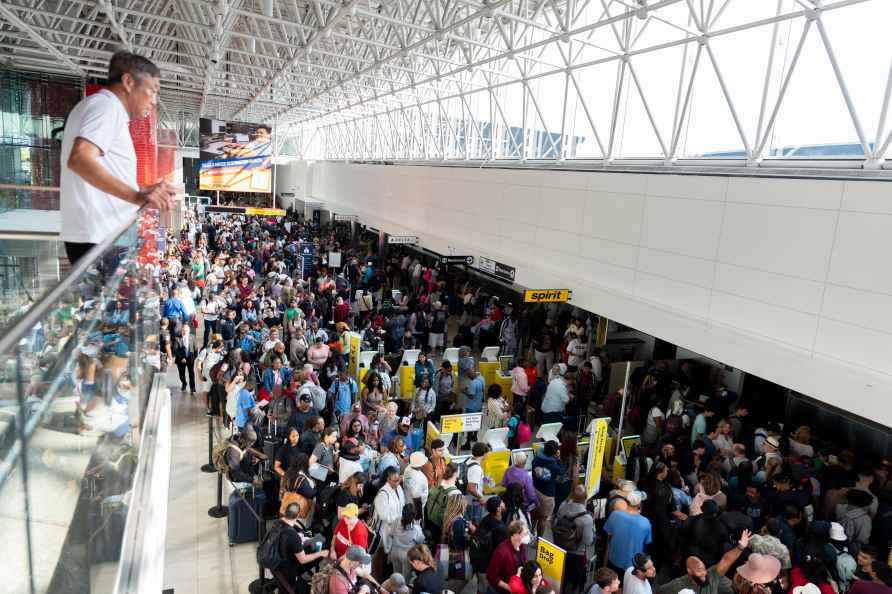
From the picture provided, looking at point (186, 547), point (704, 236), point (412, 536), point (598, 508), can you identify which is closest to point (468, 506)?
point (412, 536)

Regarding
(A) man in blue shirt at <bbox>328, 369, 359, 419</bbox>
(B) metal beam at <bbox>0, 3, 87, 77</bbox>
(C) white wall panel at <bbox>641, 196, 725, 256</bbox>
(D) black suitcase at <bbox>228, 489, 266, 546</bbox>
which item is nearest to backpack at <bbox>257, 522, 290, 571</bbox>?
(D) black suitcase at <bbox>228, 489, 266, 546</bbox>

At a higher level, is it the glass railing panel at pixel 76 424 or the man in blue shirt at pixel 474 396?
the glass railing panel at pixel 76 424

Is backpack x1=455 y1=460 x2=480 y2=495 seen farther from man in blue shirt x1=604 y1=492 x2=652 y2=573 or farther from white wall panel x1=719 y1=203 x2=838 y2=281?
white wall panel x1=719 y1=203 x2=838 y2=281

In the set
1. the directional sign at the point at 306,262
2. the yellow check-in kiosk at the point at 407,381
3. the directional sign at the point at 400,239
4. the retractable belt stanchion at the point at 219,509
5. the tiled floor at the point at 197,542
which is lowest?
the tiled floor at the point at 197,542

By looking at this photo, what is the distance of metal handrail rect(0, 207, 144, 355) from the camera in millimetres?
1154

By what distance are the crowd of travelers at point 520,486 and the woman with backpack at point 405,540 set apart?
15 mm

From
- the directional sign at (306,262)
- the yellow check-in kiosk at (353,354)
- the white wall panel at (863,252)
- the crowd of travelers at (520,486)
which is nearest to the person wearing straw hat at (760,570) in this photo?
the crowd of travelers at (520,486)

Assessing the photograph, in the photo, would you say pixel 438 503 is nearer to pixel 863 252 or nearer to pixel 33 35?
pixel 863 252

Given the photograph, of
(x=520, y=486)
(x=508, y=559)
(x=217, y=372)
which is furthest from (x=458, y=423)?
(x=217, y=372)

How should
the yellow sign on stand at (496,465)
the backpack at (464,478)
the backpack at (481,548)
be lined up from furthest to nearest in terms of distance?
the yellow sign on stand at (496,465)
the backpack at (464,478)
the backpack at (481,548)

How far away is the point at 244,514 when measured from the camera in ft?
26.1

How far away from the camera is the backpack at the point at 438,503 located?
673 centimetres

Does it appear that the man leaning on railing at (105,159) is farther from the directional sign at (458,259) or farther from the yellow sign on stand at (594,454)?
the directional sign at (458,259)

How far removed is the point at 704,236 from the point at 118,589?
35.7ft
